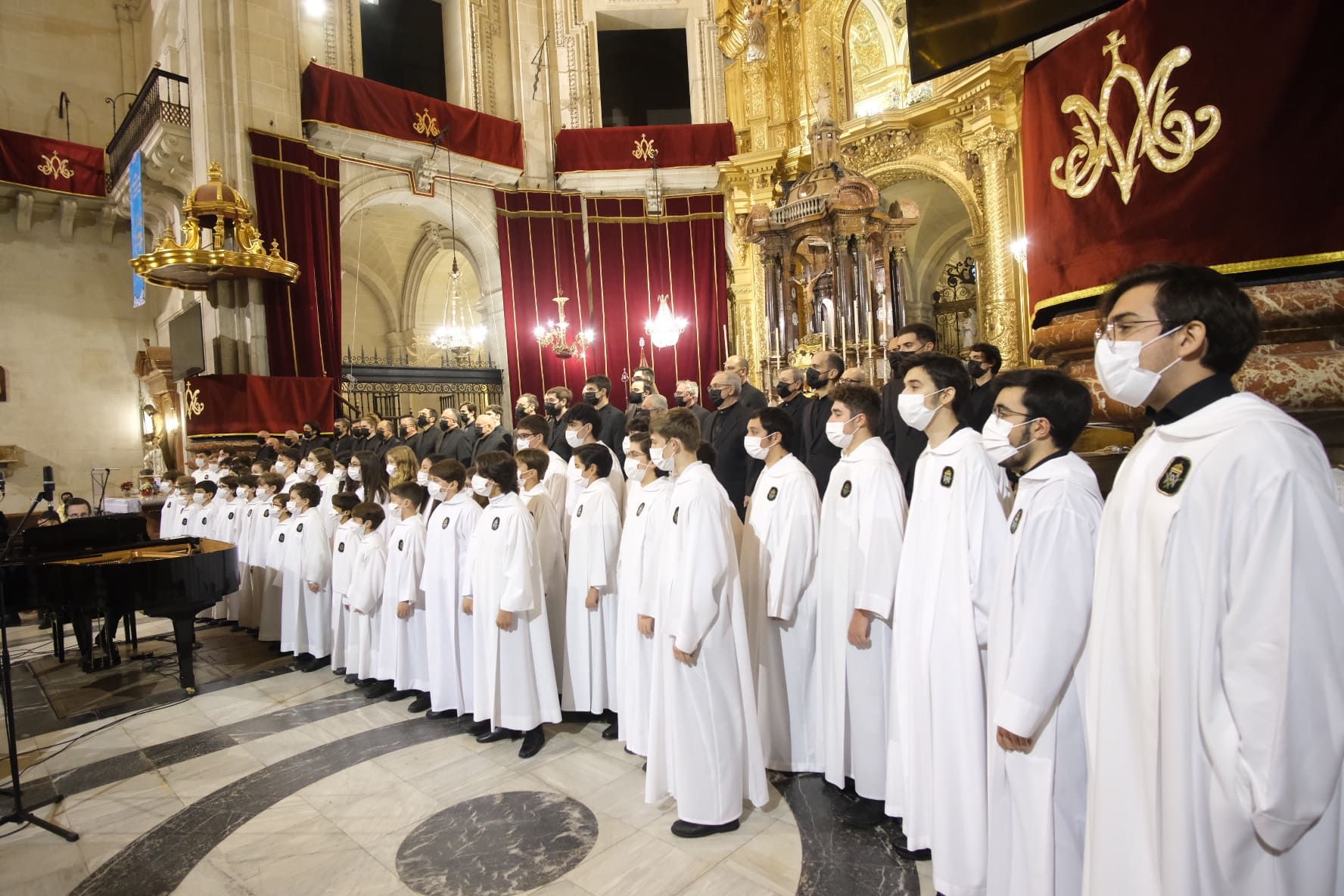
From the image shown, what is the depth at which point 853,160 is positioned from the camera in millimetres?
12688

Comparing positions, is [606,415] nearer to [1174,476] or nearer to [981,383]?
[981,383]

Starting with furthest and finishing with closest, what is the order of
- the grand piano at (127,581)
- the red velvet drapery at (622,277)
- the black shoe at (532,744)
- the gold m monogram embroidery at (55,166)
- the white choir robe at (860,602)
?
the red velvet drapery at (622,277), the gold m monogram embroidery at (55,166), the grand piano at (127,581), the black shoe at (532,744), the white choir robe at (860,602)

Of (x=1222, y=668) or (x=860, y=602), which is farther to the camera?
(x=860, y=602)

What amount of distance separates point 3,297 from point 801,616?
1669 centimetres

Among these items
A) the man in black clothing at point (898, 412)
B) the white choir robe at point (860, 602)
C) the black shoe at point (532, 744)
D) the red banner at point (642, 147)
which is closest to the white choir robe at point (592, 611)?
the black shoe at point (532, 744)

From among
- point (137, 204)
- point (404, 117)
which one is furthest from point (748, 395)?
point (137, 204)

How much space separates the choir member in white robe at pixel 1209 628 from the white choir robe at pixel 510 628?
9.66 feet

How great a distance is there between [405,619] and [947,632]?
3700 millimetres

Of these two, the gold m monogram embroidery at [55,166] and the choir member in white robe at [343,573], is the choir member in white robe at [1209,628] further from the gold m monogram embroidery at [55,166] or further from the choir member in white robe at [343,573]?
the gold m monogram embroidery at [55,166]

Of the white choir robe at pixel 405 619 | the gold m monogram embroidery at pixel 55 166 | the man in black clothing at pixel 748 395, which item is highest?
the gold m monogram embroidery at pixel 55 166

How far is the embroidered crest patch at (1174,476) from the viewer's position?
149 centimetres

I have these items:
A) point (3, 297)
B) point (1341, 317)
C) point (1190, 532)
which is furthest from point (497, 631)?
point (3, 297)

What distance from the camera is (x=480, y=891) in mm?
2699

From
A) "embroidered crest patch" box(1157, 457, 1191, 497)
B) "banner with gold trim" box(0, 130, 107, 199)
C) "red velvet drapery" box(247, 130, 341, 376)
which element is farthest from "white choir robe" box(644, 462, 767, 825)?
"banner with gold trim" box(0, 130, 107, 199)
